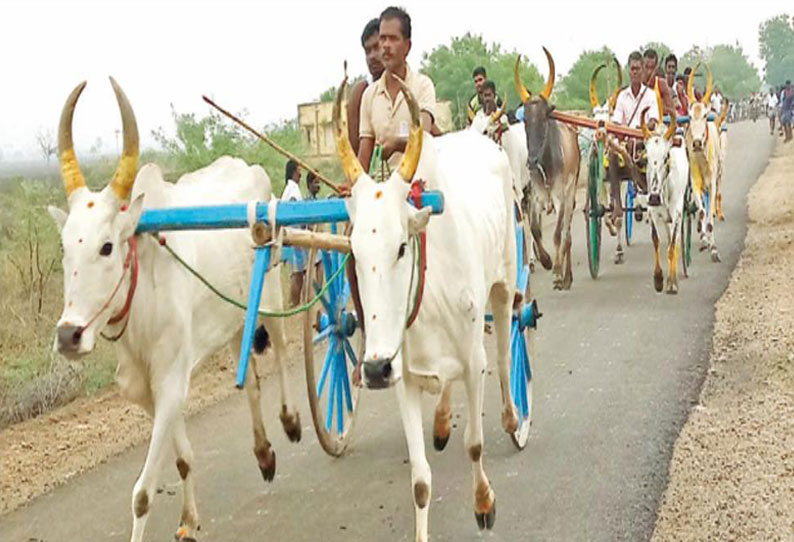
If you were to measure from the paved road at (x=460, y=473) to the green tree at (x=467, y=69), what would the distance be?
22100 millimetres

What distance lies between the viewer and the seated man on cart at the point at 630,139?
11695 mm

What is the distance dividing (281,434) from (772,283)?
5950 millimetres

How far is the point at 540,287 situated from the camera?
1198cm

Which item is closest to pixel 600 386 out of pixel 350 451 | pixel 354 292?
pixel 350 451

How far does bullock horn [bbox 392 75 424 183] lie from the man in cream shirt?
3.66ft

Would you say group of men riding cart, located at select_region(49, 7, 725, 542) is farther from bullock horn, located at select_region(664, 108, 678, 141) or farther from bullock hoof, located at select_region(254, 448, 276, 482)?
bullock horn, located at select_region(664, 108, 678, 141)

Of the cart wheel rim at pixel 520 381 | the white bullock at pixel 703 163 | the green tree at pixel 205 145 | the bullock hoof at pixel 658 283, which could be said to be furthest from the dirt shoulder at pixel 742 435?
the green tree at pixel 205 145

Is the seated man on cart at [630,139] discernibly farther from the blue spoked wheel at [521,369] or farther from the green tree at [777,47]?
the green tree at [777,47]

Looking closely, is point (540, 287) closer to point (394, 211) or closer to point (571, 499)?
point (571, 499)

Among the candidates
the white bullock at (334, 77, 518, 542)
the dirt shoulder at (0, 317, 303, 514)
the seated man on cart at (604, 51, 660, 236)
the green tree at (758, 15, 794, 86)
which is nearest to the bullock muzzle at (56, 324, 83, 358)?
the white bullock at (334, 77, 518, 542)

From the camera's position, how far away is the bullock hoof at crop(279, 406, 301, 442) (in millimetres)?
6523

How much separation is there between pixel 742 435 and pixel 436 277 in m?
2.52

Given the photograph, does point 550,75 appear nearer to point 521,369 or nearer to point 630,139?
point 630,139

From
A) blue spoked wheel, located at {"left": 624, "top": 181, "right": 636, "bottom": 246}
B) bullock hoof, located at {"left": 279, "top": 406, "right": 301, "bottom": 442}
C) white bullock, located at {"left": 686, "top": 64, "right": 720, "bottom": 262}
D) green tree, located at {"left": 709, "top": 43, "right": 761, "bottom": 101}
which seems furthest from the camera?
green tree, located at {"left": 709, "top": 43, "right": 761, "bottom": 101}
